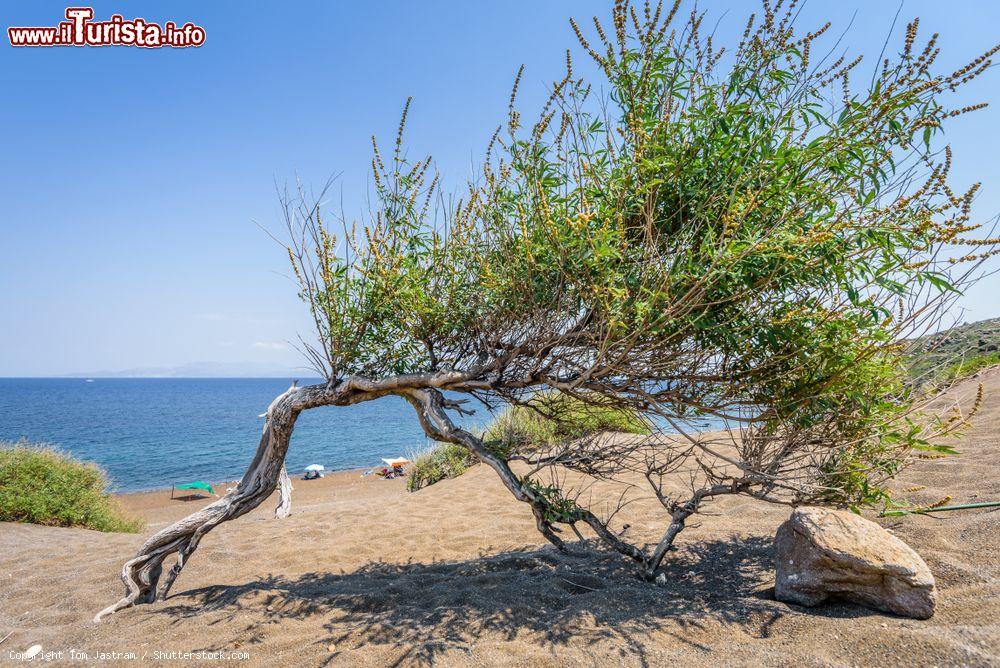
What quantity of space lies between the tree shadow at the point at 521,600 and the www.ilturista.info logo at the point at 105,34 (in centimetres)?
667

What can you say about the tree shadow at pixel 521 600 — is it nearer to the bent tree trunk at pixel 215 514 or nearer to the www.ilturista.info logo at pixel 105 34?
the bent tree trunk at pixel 215 514

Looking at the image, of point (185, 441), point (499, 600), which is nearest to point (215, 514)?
point (499, 600)

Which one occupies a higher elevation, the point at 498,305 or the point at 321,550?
the point at 498,305

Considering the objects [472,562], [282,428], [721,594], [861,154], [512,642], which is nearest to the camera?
[861,154]

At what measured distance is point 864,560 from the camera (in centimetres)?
361

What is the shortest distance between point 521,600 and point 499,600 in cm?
19

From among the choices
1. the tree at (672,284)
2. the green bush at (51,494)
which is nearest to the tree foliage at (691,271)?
the tree at (672,284)

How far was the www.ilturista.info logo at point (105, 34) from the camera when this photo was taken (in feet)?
21.7

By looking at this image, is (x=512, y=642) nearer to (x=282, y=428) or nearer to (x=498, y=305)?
(x=498, y=305)

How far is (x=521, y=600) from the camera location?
454 centimetres

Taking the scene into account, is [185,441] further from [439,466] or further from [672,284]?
[672,284]

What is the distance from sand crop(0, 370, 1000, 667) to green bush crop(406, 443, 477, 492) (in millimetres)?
4869

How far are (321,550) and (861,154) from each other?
22.9 feet

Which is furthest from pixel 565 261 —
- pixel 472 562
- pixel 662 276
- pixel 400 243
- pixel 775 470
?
pixel 472 562
